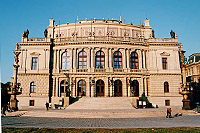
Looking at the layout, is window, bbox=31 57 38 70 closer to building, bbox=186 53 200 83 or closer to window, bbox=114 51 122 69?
window, bbox=114 51 122 69

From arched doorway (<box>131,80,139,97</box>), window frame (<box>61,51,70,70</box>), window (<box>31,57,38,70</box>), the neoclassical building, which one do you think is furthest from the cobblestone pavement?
window (<box>31,57,38,70</box>)

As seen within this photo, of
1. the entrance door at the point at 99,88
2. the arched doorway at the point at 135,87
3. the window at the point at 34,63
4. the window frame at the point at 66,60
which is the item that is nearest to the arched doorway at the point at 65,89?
the window frame at the point at 66,60

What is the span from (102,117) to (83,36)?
79.5 ft

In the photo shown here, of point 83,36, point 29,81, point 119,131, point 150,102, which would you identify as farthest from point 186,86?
point 29,81

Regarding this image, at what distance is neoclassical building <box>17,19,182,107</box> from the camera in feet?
137

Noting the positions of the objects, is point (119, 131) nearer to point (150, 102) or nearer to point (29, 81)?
point (150, 102)

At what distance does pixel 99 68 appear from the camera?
4247 centimetres

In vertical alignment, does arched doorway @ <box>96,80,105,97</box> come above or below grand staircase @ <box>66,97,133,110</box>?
above

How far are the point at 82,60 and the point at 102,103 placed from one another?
463 inches

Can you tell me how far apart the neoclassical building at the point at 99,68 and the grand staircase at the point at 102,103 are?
3.68m

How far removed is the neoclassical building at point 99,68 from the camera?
41906mm

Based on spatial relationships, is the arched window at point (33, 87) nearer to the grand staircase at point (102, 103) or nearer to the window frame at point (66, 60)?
the window frame at point (66, 60)

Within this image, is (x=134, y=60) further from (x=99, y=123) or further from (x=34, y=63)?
(x=99, y=123)

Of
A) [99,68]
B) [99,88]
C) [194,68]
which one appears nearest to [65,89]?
[99,88]
